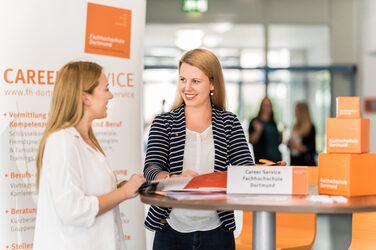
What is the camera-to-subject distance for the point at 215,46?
9.13m

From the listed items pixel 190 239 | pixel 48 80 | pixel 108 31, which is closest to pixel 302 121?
pixel 108 31

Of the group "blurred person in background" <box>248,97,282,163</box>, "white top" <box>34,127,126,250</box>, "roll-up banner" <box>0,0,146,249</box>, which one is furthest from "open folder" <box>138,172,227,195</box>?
"blurred person in background" <box>248,97,282,163</box>

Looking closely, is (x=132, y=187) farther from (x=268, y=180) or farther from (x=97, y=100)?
(x=268, y=180)

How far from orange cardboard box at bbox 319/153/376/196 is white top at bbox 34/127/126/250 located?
3.09 ft

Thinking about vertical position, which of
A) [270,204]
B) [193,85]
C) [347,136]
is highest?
[193,85]

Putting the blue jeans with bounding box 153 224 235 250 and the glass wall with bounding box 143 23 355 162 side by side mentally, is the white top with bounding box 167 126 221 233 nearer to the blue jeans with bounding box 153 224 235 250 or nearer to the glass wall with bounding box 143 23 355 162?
the blue jeans with bounding box 153 224 235 250

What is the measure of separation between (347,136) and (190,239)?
2.82 ft

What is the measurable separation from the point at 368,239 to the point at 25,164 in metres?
2.13

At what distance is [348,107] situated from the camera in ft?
7.93

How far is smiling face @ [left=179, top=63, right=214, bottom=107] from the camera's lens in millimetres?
2627

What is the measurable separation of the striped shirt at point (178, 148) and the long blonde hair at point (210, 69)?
0.07m

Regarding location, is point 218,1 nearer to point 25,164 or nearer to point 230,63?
point 230,63

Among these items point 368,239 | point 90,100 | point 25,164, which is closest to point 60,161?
point 90,100

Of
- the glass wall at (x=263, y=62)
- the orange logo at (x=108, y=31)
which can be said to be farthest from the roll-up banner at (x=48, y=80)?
the glass wall at (x=263, y=62)
